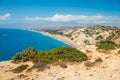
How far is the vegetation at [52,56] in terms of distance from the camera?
33.5m

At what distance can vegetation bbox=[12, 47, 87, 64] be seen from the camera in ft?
110

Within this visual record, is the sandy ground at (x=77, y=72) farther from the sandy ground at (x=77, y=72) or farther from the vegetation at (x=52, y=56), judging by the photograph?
the vegetation at (x=52, y=56)

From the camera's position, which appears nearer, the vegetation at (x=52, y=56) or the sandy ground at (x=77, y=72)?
the sandy ground at (x=77, y=72)

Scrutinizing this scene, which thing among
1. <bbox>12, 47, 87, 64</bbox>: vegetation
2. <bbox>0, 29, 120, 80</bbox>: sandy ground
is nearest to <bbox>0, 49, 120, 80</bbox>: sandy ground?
<bbox>0, 29, 120, 80</bbox>: sandy ground

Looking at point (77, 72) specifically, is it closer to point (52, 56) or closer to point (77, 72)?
point (77, 72)

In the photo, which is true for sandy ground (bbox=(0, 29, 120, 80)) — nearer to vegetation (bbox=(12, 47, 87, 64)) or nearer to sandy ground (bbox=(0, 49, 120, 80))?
sandy ground (bbox=(0, 49, 120, 80))

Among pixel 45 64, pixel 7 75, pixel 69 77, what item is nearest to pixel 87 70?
pixel 69 77

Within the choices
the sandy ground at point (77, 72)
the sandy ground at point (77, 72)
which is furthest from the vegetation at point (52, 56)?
the sandy ground at point (77, 72)

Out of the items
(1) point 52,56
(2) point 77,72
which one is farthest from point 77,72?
(1) point 52,56

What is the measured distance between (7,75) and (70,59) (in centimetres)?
1172

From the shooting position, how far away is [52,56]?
3431cm

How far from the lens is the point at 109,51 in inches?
1563

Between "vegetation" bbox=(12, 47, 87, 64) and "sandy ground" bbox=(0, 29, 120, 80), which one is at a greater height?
"vegetation" bbox=(12, 47, 87, 64)

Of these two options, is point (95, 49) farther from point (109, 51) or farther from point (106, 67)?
point (106, 67)
